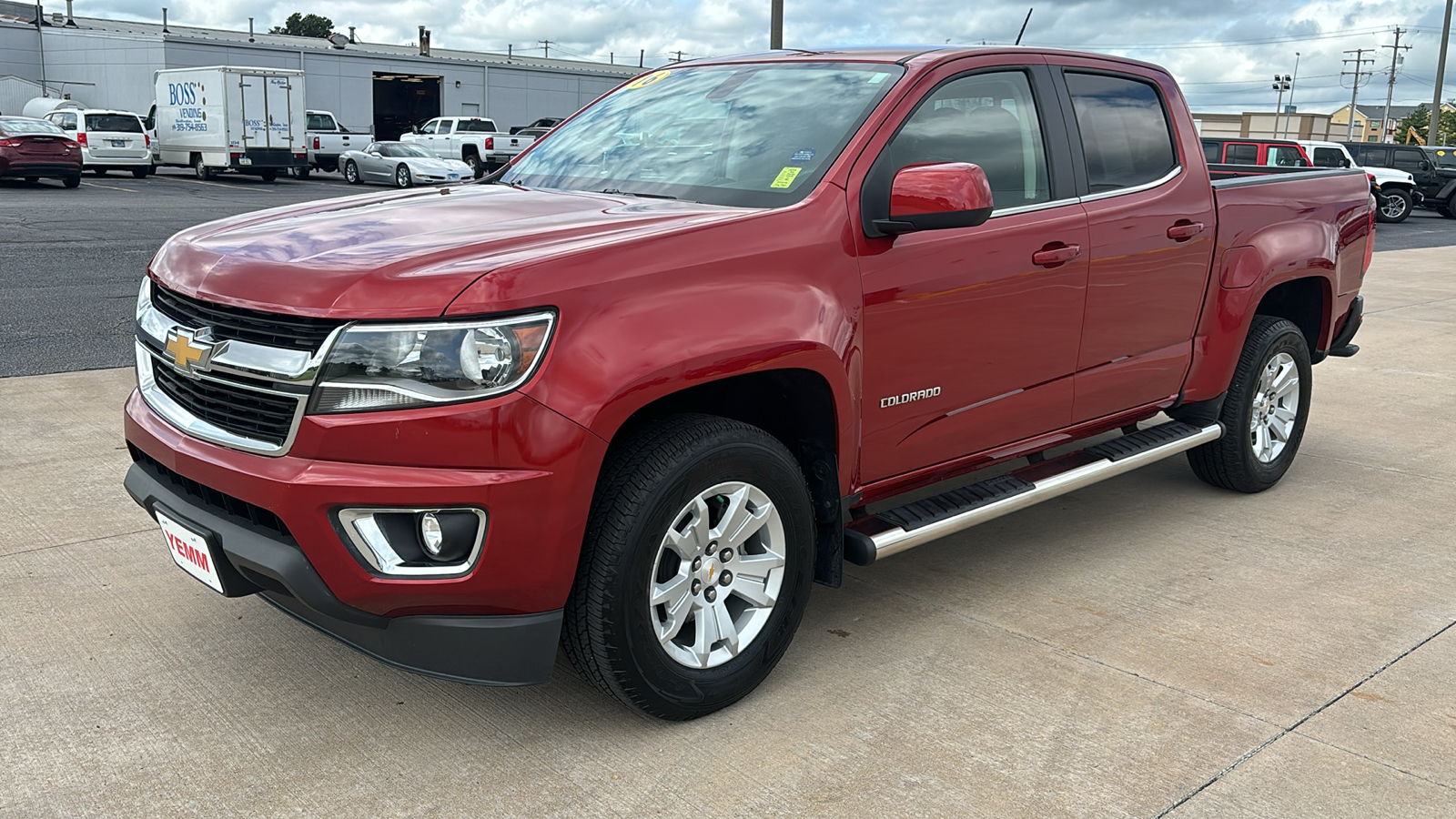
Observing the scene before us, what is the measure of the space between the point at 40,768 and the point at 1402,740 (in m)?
3.47

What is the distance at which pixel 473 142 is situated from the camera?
115ft

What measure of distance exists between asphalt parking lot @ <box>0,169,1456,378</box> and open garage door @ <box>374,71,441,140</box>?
20.7 m

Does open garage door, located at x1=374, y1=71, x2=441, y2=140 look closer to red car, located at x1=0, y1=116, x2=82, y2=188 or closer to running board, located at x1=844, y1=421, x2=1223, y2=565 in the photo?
red car, located at x1=0, y1=116, x2=82, y2=188

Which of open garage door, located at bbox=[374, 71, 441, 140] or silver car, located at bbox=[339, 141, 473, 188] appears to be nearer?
silver car, located at bbox=[339, 141, 473, 188]

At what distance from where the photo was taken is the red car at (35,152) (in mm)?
23547

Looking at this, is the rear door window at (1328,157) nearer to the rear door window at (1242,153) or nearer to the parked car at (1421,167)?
the rear door window at (1242,153)

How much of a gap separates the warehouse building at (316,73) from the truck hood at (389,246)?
40377mm

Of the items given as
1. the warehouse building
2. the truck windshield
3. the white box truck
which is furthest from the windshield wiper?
the warehouse building

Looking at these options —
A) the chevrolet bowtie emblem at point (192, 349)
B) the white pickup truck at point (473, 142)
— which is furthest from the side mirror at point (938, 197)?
the white pickup truck at point (473, 142)

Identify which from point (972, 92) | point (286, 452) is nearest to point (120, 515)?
point (286, 452)

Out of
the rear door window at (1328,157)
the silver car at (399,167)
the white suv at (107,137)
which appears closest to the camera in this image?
the rear door window at (1328,157)

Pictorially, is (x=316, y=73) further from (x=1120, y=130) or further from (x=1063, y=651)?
(x=1063, y=651)

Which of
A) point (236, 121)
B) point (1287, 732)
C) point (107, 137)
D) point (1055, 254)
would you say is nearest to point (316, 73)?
point (236, 121)

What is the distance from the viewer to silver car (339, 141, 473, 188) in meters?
28.1
